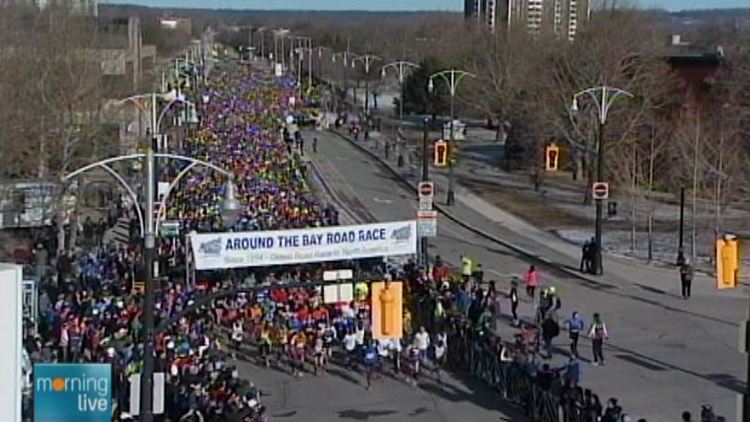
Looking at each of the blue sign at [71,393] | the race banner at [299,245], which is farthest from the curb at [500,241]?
the blue sign at [71,393]

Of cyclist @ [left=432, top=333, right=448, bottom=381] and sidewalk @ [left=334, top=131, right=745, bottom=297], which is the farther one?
sidewalk @ [left=334, top=131, right=745, bottom=297]

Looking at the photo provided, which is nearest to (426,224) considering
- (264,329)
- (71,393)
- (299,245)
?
(299,245)

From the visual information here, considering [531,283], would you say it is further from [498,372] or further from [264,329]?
[498,372]

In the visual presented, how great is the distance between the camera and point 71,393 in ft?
59.9

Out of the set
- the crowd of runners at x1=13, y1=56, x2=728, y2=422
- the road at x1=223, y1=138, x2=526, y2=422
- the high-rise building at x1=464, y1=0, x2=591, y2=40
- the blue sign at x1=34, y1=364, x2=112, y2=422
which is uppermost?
the high-rise building at x1=464, y1=0, x2=591, y2=40

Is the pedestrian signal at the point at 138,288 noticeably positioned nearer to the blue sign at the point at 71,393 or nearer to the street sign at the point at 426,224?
the street sign at the point at 426,224

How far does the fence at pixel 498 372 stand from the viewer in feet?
78.9

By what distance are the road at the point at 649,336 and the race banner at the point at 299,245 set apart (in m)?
3.65

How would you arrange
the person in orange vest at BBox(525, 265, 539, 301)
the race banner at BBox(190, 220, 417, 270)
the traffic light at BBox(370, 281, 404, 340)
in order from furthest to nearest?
the person in orange vest at BBox(525, 265, 539, 301)
the race banner at BBox(190, 220, 417, 270)
the traffic light at BBox(370, 281, 404, 340)

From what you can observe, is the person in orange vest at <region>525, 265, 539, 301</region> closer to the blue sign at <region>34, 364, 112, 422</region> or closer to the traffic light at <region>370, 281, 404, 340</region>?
the traffic light at <region>370, 281, 404, 340</region>

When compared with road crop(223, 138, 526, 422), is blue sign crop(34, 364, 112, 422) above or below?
above

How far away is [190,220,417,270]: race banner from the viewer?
34.3 meters

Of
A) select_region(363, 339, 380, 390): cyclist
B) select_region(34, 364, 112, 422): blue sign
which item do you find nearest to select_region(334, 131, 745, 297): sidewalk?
select_region(363, 339, 380, 390): cyclist

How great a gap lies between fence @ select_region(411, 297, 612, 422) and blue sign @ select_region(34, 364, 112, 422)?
8092mm
